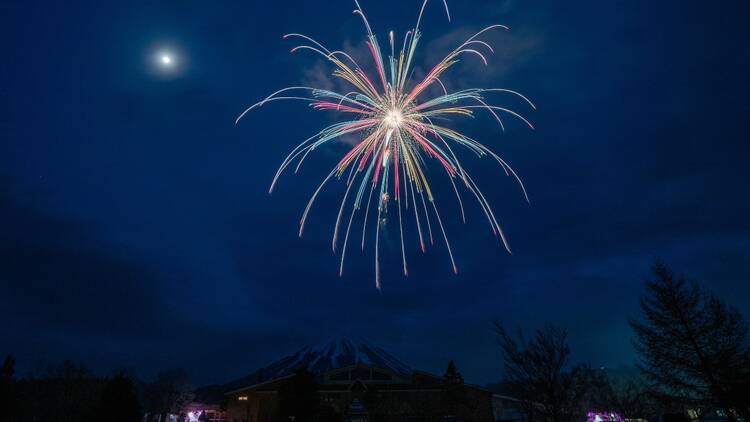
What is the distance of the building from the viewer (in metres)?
35.0

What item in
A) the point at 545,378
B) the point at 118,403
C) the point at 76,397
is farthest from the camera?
the point at 76,397

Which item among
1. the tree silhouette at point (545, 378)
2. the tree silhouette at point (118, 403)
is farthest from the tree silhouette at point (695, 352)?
the tree silhouette at point (118, 403)

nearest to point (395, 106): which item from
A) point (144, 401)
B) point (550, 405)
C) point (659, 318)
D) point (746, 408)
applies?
point (550, 405)

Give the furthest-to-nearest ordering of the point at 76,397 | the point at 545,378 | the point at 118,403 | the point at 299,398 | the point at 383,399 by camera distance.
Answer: the point at 76,397
the point at 383,399
the point at 299,398
the point at 118,403
the point at 545,378

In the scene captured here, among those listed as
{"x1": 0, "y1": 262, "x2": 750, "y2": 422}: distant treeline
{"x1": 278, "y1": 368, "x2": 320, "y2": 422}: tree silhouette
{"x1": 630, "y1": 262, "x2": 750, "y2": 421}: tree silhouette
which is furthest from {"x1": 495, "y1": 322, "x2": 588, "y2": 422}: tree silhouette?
{"x1": 278, "y1": 368, "x2": 320, "y2": 422}: tree silhouette

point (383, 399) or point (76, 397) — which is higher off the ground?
point (76, 397)

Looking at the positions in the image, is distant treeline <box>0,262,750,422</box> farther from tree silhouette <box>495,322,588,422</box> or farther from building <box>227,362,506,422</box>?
building <box>227,362,506,422</box>

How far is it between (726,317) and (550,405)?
1194 centimetres

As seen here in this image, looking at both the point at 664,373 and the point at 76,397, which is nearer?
the point at 664,373

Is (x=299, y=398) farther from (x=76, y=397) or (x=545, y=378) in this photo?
(x=76, y=397)

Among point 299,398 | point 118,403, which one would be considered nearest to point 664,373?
point 299,398

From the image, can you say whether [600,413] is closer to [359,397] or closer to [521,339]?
[359,397]

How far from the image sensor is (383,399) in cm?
3697

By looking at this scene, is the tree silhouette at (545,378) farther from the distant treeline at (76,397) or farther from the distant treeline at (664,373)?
the distant treeline at (76,397)
